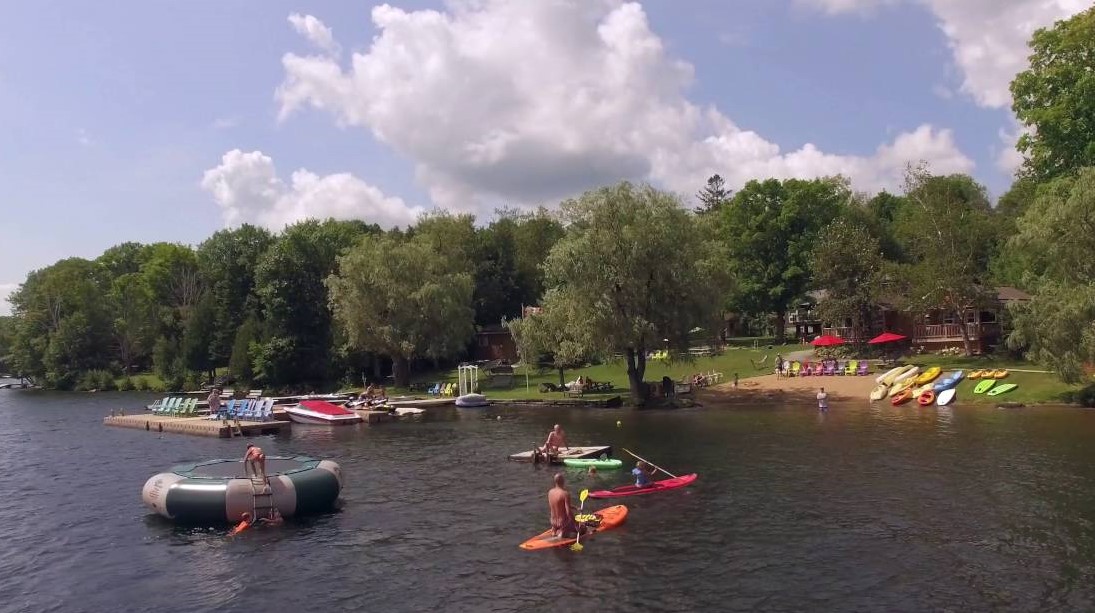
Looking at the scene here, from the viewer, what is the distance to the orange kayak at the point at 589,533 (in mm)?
21125

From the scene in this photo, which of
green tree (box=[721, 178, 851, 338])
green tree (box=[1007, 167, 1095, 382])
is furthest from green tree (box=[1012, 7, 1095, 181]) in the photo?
green tree (box=[721, 178, 851, 338])

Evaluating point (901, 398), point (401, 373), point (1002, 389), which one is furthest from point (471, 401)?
point (1002, 389)

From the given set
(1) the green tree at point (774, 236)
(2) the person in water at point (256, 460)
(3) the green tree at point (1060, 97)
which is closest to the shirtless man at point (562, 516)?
(2) the person in water at point (256, 460)

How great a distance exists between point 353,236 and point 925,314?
67625 mm

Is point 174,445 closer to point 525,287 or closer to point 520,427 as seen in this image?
point 520,427

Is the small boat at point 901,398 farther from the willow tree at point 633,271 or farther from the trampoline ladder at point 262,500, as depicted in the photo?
the trampoline ladder at point 262,500

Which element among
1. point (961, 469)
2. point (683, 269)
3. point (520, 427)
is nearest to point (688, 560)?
point (961, 469)

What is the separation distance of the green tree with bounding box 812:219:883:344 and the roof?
9974 millimetres

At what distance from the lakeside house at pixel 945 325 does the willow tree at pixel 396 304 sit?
34.8 meters

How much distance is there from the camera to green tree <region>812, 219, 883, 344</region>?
225 ft

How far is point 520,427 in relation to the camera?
46.3 m

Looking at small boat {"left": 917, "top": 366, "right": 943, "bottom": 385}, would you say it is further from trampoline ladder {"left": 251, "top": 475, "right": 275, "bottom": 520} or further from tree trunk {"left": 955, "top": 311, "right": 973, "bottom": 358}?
trampoline ladder {"left": 251, "top": 475, "right": 275, "bottom": 520}

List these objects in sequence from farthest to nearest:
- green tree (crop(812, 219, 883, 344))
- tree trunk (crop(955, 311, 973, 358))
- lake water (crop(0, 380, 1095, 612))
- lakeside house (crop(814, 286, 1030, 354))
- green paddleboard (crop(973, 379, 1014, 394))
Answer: green tree (crop(812, 219, 883, 344))
lakeside house (crop(814, 286, 1030, 354))
tree trunk (crop(955, 311, 973, 358))
green paddleboard (crop(973, 379, 1014, 394))
lake water (crop(0, 380, 1095, 612))

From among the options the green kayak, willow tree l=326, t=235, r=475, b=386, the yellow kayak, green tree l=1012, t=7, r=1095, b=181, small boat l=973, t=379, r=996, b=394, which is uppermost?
green tree l=1012, t=7, r=1095, b=181
